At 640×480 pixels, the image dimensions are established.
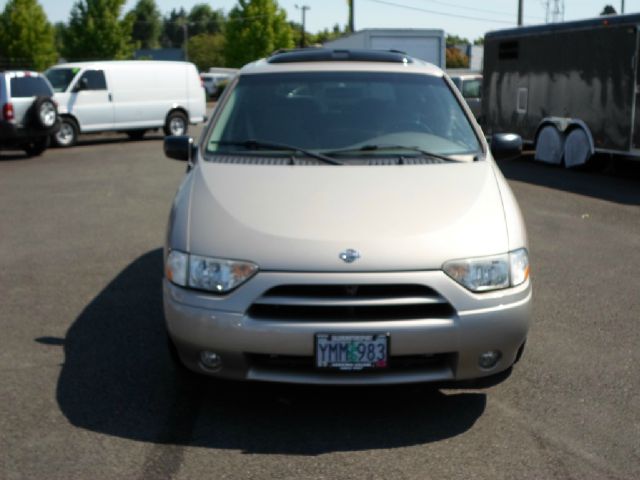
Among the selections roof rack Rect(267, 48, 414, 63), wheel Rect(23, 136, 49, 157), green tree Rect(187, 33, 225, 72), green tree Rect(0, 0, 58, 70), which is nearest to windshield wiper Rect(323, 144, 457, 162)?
roof rack Rect(267, 48, 414, 63)

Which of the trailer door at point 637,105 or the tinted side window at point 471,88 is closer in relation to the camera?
the trailer door at point 637,105

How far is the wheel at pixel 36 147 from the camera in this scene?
66.5ft

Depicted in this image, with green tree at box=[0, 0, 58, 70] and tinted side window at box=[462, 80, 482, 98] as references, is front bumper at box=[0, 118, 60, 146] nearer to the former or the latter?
tinted side window at box=[462, 80, 482, 98]

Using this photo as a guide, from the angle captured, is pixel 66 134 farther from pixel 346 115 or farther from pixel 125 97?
pixel 346 115

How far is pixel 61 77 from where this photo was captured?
22344 mm

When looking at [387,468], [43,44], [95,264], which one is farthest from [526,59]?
[43,44]

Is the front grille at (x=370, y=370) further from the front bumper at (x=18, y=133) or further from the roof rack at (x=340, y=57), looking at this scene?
the front bumper at (x=18, y=133)

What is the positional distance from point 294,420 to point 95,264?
14.3 feet

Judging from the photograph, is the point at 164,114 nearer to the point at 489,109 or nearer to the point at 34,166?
the point at 34,166

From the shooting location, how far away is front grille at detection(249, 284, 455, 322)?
415cm

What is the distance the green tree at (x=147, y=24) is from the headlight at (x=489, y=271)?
5120 inches

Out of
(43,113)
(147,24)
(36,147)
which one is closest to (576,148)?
(43,113)

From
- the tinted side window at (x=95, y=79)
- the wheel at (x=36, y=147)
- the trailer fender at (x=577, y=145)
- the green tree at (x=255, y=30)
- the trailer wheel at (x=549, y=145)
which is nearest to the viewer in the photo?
the trailer fender at (x=577, y=145)

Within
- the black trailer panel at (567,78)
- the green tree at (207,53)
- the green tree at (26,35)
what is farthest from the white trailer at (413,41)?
the green tree at (207,53)
